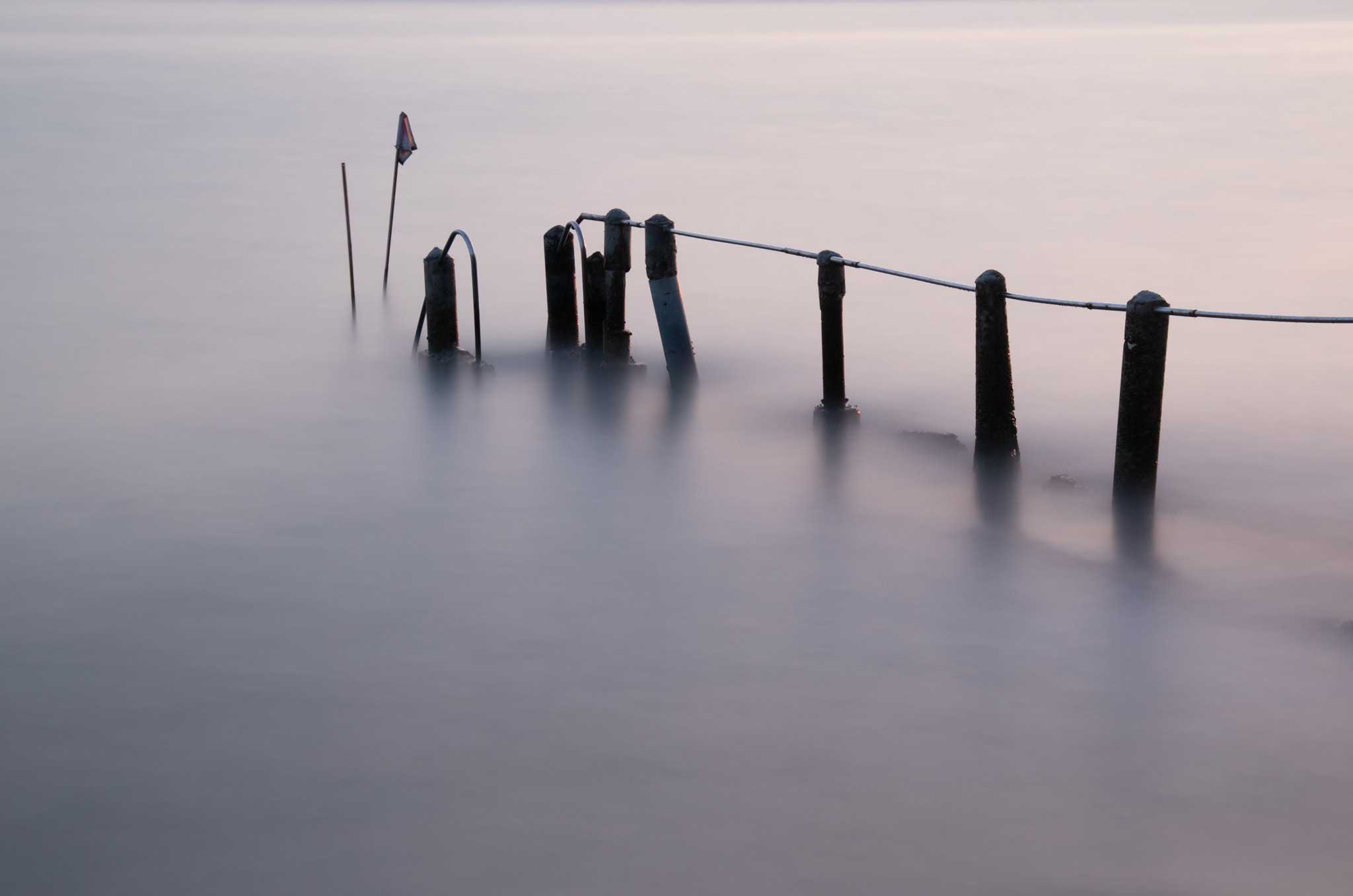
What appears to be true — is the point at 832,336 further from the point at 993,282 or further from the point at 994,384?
the point at 993,282

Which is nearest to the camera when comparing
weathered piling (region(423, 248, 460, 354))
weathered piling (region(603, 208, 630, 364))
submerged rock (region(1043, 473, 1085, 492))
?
submerged rock (region(1043, 473, 1085, 492))

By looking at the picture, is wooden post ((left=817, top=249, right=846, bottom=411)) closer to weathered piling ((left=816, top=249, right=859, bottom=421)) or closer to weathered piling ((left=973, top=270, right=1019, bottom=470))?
weathered piling ((left=816, top=249, right=859, bottom=421))

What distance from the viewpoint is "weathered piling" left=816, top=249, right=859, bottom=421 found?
10.1 metres

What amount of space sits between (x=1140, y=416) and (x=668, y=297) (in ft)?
13.8

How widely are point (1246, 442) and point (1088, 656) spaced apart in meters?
4.90

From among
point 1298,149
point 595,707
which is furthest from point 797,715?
point 1298,149

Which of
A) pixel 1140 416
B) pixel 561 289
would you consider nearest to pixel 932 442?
pixel 1140 416

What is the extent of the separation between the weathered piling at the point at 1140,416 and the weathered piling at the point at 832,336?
7.23 ft

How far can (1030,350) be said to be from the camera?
1439 cm

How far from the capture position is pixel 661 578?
821 centimetres

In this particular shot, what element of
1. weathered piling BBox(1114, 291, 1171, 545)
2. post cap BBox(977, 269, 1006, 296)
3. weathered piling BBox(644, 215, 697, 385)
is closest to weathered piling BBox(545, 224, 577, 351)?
weathered piling BBox(644, 215, 697, 385)

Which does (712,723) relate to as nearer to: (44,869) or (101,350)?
(44,869)

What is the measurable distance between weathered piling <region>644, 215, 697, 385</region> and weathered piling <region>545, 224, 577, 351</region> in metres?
0.79

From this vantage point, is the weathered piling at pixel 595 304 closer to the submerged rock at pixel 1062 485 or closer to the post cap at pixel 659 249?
the post cap at pixel 659 249
